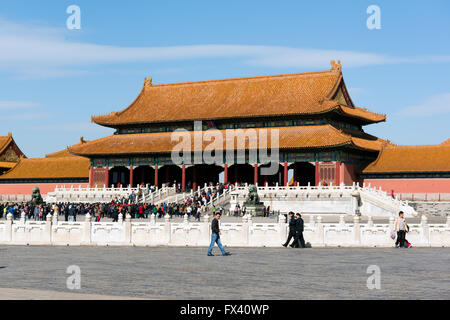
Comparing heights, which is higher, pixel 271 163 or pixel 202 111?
pixel 202 111

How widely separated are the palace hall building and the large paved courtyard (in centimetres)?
3588

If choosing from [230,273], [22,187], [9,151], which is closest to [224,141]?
[22,187]

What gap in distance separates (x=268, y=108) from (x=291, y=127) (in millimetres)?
3134

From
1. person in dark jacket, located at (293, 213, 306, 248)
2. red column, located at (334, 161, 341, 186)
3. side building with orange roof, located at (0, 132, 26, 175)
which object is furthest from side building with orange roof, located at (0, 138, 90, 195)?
person in dark jacket, located at (293, 213, 306, 248)

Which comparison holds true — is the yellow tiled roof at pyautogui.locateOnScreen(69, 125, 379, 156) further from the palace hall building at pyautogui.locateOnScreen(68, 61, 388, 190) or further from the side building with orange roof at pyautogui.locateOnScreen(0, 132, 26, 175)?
the side building with orange roof at pyautogui.locateOnScreen(0, 132, 26, 175)

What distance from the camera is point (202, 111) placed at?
72000mm

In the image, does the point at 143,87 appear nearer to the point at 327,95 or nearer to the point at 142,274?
the point at 327,95

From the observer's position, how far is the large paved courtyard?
15688 mm

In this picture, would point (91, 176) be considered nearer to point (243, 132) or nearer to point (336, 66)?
point (243, 132)

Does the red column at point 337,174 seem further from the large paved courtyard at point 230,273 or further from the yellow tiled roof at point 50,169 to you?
the large paved courtyard at point 230,273

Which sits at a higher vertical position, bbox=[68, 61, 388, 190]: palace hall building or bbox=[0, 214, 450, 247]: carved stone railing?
bbox=[68, 61, 388, 190]: palace hall building
